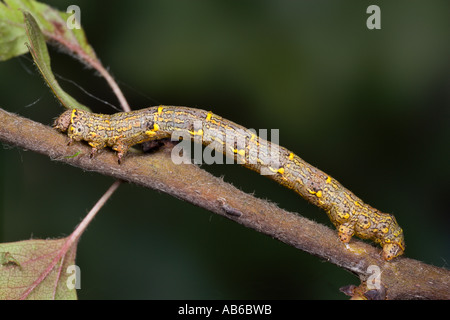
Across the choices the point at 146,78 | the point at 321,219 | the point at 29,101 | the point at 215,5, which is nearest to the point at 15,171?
the point at 29,101

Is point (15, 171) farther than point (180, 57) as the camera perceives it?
Yes

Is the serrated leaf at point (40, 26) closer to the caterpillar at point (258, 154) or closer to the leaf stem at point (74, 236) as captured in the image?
the caterpillar at point (258, 154)

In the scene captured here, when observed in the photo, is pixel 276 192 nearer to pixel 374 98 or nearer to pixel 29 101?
pixel 374 98

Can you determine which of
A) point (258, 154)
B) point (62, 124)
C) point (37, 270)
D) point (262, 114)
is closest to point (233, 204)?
point (258, 154)

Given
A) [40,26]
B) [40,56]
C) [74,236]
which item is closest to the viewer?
[40,56]

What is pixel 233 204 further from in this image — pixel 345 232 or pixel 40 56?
pixel 40 56

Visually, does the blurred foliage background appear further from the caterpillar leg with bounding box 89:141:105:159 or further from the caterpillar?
the caterpillar leg with bounding box 89:141:105:159

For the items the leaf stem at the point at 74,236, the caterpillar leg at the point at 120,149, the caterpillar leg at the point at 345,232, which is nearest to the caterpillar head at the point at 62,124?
the caterpillar leg at the point at 120,149
